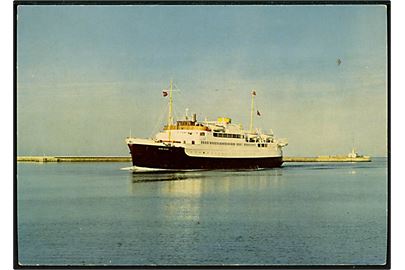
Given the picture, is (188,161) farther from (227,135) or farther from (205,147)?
(227,135)

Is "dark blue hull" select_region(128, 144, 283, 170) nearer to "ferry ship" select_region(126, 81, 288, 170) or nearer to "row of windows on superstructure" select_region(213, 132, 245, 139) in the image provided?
"ferry ship" select_region(126, 81, 288, 170)

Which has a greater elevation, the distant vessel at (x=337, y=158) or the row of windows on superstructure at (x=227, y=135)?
the row of windows on superstructure at (x=227, y=135)

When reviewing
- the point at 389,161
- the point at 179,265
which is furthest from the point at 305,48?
the point at 179,265

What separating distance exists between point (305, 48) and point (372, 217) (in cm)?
128

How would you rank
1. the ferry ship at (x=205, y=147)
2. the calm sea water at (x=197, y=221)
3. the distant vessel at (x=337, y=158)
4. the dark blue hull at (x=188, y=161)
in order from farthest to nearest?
the dark blue hull at (x=188, y=161), the ferry ship at (x=205, y=147), the distant vessel at (x=337, y=158), the calm sea water at (x=197, y=221)

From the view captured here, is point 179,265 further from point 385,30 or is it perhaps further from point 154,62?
point 385,30

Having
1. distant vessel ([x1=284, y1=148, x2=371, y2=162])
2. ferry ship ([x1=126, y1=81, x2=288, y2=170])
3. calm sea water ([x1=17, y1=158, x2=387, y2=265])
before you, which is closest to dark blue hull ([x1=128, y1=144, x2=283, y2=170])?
ferry ship ([x1=126, y1=81, x2=288, y2=170])

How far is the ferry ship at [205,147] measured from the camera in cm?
479

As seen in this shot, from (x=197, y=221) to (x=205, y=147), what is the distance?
2.83ft

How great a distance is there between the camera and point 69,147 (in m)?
4.57

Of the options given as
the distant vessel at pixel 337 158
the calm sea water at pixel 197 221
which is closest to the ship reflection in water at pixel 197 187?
the calm sea water at pixel 197 221

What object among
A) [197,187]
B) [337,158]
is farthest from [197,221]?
[337,158]

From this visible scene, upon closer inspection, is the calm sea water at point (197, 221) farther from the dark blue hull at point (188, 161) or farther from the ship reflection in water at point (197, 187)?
the dark blue hull at point (188, 161)

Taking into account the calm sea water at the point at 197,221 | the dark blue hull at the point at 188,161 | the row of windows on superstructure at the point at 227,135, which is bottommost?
the calm sea water at the point at 197,221
